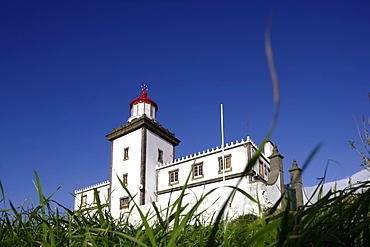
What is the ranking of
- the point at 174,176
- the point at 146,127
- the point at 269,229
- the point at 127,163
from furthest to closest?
the point at 127,163, the point at 146,127, the point at 174,176, the point at 269,229

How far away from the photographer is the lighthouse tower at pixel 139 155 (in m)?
26.5

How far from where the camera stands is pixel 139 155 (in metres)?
27.0

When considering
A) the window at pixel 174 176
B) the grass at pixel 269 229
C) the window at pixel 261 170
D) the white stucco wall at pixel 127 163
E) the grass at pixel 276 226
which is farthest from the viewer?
the white stucco wall at pixel 127 163

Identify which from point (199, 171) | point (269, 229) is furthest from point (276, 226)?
point (199, 171)

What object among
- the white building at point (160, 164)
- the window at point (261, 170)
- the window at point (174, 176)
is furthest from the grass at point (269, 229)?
the window at point (174, 176)

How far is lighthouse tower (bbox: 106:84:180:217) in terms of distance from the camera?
26.5 m

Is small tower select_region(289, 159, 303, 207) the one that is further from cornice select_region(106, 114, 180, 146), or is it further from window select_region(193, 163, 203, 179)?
cornice select_region(106, 114, 180, 146)

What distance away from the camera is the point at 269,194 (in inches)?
521

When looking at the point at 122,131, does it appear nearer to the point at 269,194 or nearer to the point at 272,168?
the point at 272,168

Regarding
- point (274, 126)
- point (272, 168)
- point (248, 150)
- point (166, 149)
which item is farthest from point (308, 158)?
point (166, 149)

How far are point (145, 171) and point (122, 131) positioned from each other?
4.98 meters

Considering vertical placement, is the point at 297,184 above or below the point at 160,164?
below

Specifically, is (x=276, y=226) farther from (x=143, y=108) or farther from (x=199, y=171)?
(x=143, y=108)

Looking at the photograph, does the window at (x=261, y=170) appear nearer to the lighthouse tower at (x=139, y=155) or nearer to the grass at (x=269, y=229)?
the lighthouse tower at (x=139, y=155)
